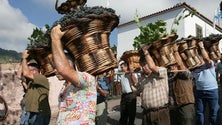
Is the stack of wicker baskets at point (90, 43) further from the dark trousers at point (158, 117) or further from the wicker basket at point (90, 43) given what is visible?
the dark trousers at point (158, 117)

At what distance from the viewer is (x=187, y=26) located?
2041 cm

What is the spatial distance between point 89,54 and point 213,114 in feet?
13.8

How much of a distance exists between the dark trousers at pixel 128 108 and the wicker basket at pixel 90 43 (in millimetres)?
4727

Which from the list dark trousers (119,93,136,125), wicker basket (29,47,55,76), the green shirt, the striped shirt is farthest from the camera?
dark trousers (119,93,136,125)

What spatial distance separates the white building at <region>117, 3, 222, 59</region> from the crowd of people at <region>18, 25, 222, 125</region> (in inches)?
517

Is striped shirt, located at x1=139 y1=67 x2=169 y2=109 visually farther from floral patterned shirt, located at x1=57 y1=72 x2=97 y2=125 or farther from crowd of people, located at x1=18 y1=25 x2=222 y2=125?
floral patterned shirt, located at x1=57 y1=72 x2=97 y2=125

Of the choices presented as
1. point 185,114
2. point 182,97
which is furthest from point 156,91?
point 185,114

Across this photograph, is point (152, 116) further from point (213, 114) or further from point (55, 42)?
point (55, 42)

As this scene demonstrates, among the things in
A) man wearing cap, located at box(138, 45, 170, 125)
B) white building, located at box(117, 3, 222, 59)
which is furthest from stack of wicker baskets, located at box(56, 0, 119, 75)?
white building, located at box(117, 3, 222, 59)

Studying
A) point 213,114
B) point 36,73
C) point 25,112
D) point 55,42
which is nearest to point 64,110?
point 55,42

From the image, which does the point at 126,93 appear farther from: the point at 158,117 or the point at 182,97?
the point at 158,117

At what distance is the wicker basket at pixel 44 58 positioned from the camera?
3.01m

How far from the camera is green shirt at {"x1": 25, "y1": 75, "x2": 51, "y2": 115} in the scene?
4.62 meters

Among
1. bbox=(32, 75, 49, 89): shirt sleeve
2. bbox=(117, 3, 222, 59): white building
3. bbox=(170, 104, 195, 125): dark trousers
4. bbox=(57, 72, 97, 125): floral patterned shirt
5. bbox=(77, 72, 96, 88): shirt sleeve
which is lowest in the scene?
bbox=(170, 104, 195, 125): dark trousers
